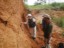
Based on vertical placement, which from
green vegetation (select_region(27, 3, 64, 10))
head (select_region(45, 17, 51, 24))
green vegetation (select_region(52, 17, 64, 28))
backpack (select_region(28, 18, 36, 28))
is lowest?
green vegetation (select_region(52, 17, 64, 28))

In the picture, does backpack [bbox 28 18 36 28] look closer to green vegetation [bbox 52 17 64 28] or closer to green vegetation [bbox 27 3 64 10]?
green vegetation [bbox 27 3 64 10]

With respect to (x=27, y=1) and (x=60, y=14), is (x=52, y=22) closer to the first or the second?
(x=60, y=14)

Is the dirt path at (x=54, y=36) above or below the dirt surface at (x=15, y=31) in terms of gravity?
below

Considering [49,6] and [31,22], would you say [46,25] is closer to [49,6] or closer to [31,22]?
[31,22]

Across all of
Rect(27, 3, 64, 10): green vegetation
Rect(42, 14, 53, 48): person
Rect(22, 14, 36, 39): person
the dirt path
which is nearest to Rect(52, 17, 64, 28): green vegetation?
the dirt path

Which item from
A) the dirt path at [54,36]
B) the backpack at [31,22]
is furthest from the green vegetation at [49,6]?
the backpack at [31,22]

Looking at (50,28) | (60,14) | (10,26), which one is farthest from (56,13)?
(10,26)

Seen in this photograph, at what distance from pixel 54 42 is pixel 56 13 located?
0.89 meters

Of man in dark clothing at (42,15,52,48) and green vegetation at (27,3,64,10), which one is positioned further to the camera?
green vegetation at (27,3,64,10)

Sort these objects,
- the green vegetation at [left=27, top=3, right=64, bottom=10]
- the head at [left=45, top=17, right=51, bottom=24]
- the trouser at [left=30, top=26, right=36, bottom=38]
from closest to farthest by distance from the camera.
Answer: the head at [left=45, top=17, right=51, bottom=24] < the trouser at [left=30, top=26, right=36, bottom=38] < the green vegetation at [left=27, top=3, right=64, bottom=10]

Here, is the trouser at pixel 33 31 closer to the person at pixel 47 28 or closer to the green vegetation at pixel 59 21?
the person at pixel 47 28

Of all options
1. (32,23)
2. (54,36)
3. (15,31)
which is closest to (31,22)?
(32,23)

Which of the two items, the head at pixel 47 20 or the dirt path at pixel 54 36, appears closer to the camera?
the head at pixel 47 20

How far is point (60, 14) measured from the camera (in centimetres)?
728
